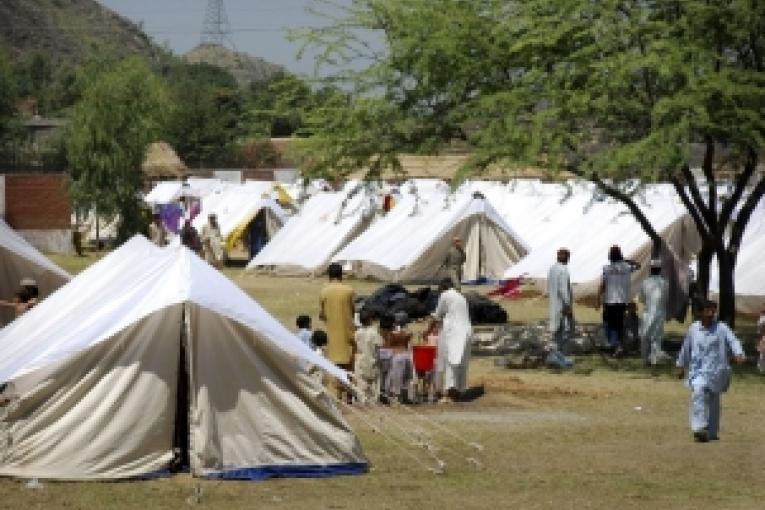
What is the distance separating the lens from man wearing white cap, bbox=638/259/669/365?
2292 centimetres

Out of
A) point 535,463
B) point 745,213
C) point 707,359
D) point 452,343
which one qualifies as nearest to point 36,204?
point 745,213

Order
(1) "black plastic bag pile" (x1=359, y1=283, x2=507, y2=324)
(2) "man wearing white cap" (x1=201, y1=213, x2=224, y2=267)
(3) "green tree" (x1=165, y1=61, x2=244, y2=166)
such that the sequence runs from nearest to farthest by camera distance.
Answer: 1. (1) "black plastic bag pile" (x1=359, y1=283, x2=507, y2=324)
2. (2) "man wearing white cap" (x1=201, y1=213, x2=224, y2=267)
3. (3) "green tree" (x1=165, y1=61, x2=244, y2=166)

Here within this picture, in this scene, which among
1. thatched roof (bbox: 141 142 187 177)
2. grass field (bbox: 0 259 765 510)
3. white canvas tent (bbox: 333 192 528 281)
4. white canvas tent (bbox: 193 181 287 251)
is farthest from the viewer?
thatched roof (bbox: 141 142 187 177)

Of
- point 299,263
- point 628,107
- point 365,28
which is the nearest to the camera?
point 628,107

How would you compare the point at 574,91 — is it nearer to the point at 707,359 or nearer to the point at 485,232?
the point at 707,359

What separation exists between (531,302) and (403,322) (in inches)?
576

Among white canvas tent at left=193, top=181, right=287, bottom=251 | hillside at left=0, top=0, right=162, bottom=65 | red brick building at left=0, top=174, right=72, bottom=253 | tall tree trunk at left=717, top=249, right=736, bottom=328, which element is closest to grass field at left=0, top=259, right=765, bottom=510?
tall tree trunk at left=717, top=249, right=736, bottom=328

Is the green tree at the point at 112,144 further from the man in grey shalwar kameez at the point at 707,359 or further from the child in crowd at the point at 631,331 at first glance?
the man in grey shalwar kameez at the point at 707,359

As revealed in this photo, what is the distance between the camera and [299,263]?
42562 mm

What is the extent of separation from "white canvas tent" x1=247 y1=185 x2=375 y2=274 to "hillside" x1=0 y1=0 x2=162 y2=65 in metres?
90.6

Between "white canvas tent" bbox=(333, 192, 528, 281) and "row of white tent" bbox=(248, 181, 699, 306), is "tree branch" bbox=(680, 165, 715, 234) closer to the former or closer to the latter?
"row of white tent" bbox=(248, 181, 699, 306)

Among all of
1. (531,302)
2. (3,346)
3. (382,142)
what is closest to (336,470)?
(3,346)

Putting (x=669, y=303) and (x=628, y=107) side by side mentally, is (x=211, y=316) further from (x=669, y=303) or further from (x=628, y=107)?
(x=669, y=303)

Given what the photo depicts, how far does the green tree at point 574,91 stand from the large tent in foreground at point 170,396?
8451mm
